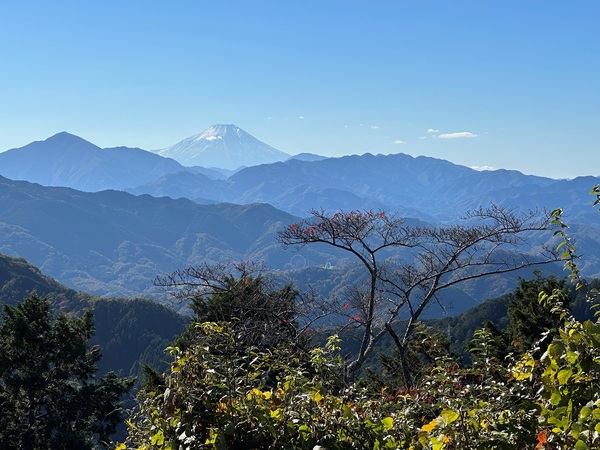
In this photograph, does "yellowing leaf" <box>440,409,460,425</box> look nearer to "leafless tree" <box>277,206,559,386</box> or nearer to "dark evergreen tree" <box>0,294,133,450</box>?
"leafless tree" <box>277,206,559,386</box>

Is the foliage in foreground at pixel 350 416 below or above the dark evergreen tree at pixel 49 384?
above

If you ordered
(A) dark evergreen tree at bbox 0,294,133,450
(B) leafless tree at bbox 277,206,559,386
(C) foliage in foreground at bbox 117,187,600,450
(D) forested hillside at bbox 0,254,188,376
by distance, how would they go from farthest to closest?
(D) forested hillside at bbox 0,254,188,376
(A) dark evergreen tree at bbox 0,294,133,450
(B) leafless tree at bbox 277,206,559,386
(C) foliage in foreground at bbox 117,187,600,450

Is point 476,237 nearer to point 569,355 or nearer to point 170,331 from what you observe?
point 569,355

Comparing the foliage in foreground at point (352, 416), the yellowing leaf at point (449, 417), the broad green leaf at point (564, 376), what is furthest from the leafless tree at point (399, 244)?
the yellowing leaf at point (449, 417)

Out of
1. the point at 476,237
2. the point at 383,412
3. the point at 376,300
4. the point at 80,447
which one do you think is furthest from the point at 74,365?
the point at 383,412

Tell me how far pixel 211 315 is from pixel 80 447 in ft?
16.5

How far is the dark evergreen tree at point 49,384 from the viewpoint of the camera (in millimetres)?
15938

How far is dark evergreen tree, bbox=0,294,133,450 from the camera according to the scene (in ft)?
52.3

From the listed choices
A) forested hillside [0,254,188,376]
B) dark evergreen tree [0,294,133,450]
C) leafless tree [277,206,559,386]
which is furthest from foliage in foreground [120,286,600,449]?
forested hillside [0,254,188,376]

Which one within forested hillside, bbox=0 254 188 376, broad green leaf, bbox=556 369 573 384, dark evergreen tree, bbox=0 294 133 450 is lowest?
forested hillside, bbox=0 254 188 376

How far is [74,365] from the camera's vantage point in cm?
1753

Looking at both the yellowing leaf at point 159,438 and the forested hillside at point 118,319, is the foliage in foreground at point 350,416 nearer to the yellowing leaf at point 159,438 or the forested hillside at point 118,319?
the yellowing leaf at point 159,438

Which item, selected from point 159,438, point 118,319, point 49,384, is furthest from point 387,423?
point 118,319

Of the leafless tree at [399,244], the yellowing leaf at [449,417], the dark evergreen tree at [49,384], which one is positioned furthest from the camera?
the dark evergreen tree at [49,384]
